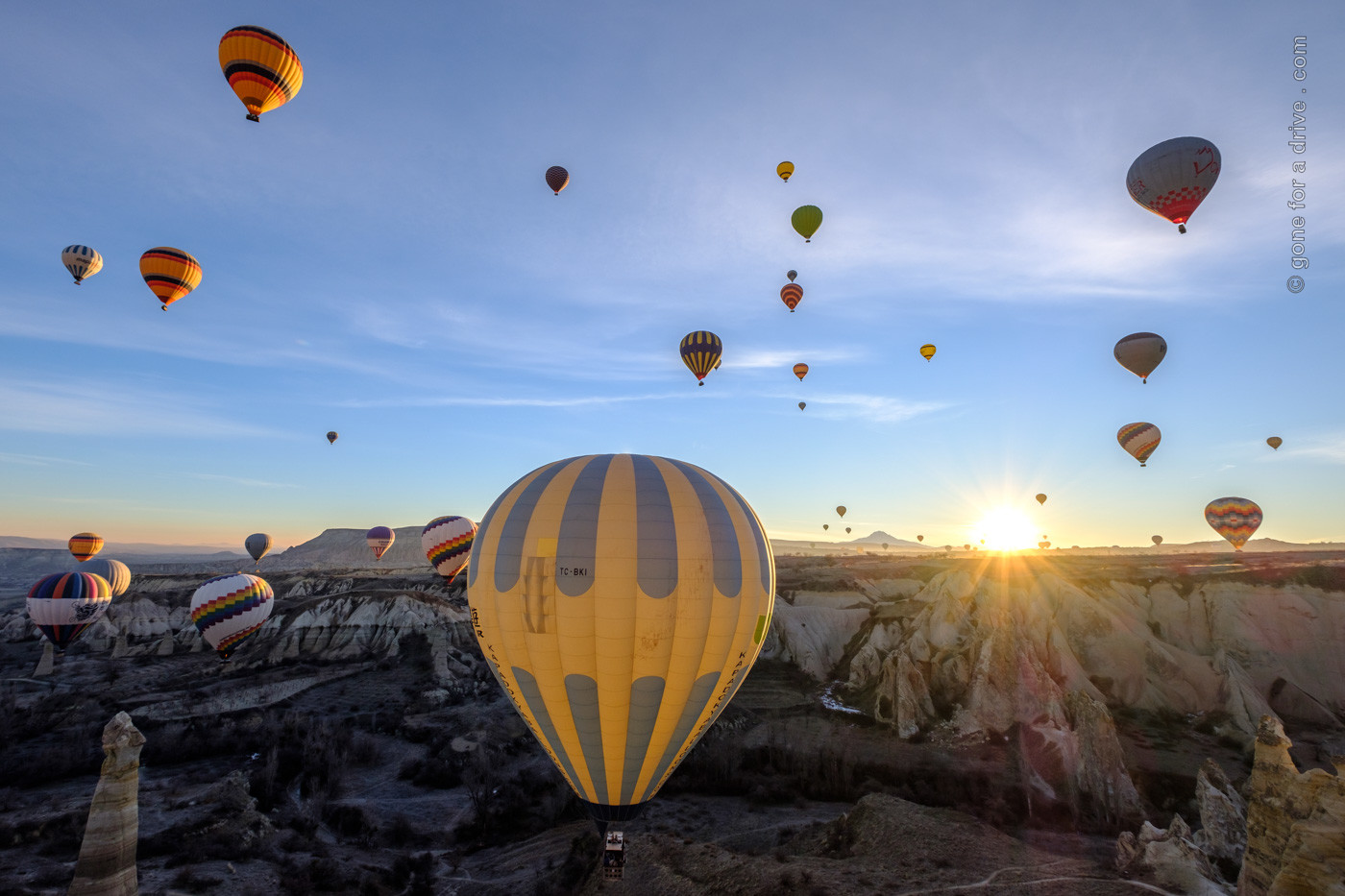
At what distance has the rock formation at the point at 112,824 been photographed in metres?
13.1

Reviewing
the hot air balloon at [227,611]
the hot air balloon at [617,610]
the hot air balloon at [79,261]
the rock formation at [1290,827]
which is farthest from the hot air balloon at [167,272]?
the rock formation at [1290,827]

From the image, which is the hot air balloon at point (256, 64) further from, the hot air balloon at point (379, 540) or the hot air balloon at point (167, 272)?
the hot air balloon at point (379, 540)

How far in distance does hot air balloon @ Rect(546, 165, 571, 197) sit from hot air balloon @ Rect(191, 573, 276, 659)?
29.2 metres

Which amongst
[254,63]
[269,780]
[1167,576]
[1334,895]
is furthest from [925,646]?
[254,63]

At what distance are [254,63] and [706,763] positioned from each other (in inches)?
1380

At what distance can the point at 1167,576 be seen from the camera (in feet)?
131

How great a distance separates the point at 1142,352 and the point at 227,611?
54.1 m

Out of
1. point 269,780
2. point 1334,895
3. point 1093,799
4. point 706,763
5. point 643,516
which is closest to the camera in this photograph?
point 1334,895

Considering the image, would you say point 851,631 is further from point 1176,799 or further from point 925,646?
point 1176,799

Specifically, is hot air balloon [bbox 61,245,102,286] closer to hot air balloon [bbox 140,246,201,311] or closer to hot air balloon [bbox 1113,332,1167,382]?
hot air balloon [bbox 140,246,201,311]

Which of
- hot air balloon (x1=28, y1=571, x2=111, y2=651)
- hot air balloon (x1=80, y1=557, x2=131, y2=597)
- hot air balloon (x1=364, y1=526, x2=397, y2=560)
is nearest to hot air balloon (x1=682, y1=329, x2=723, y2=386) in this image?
hot air balloon (x1=28, y1=571, x2=111, y2=651)

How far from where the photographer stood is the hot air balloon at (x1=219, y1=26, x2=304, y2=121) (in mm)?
23625

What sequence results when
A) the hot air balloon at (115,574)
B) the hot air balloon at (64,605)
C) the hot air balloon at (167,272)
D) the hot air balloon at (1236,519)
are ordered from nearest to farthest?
the hot air balloon at (167,272) → the hot air balloon at (64,605) → the hot air balloon at (115,574) → the hot air balloon at (1236,519)

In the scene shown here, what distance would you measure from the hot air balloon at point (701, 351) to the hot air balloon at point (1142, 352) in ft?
78.6
